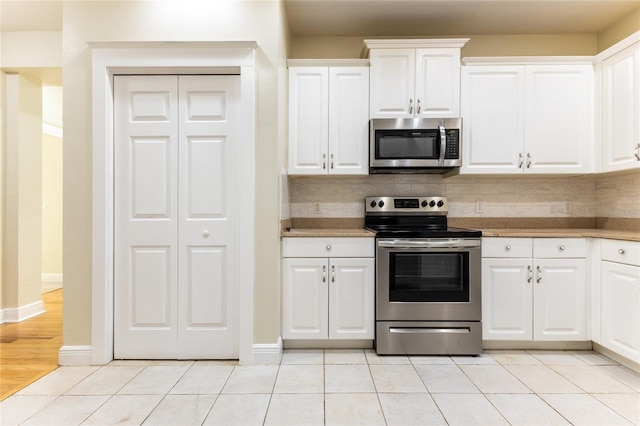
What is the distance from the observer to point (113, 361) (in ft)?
8.95

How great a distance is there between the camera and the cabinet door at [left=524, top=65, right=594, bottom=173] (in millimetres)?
3096

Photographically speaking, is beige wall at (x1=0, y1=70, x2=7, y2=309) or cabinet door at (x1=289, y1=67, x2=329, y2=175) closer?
cabinet door at (x1=289, y1=67, x2=329, y2=175)

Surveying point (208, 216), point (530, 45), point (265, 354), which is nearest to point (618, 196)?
point (530, 45)

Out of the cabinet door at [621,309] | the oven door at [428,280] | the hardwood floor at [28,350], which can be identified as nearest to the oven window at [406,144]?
the oven door at [428,280]

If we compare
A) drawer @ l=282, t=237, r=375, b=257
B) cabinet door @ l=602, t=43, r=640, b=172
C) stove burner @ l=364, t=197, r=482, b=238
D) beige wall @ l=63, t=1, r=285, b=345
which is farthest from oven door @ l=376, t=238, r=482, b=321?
cabinet door @ l=602, t=43, r=640, b=172

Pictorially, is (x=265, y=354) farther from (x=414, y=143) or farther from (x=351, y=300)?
(x=414, y=143)

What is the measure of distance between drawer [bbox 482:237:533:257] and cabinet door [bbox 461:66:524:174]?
0.59 meters

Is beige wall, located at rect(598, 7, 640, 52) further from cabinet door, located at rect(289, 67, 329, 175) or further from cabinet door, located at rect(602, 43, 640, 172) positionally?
cabinet door, located at rect(289, 67, 329, 175)

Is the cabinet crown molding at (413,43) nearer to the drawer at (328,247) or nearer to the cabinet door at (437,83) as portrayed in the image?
the cabinet door at (437,83)

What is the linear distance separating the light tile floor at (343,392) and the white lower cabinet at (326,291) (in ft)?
0.67

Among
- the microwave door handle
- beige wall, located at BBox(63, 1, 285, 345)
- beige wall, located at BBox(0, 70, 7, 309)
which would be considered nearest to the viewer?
beige wall, located at BBox(63, 1, 285, 345)

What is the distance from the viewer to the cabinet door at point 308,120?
3129 mm

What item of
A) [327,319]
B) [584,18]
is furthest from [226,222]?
[584,18]

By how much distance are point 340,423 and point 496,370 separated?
125 centimetres
